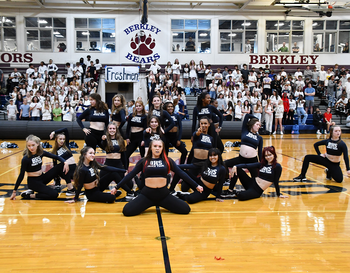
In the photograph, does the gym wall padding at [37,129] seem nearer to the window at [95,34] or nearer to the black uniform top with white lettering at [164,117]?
the black uniform top with white lettering at [164,117]

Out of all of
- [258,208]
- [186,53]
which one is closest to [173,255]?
[258,208]

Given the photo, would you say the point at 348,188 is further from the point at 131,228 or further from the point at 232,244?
the point at 131,228

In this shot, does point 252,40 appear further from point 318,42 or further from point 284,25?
point 318,42

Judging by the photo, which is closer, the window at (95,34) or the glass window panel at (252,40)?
the window at (95,34)

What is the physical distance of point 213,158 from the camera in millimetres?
→ 5852

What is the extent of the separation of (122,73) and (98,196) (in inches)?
666

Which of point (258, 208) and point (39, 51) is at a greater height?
point (39, 51)

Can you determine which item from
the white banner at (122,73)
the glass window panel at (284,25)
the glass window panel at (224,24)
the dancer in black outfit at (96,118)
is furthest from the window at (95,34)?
the dancer in black outfit at (96,118)

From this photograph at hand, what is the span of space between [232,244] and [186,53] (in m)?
22.4

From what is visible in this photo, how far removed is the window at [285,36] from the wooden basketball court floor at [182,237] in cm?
2181

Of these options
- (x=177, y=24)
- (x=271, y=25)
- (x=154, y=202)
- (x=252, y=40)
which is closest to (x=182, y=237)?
(x=154, y=202)

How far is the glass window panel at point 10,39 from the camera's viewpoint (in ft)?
80.0

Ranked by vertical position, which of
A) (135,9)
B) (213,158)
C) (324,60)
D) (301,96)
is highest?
(135,9)

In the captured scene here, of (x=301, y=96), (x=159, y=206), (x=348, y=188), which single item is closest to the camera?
(x=159, y=206)
